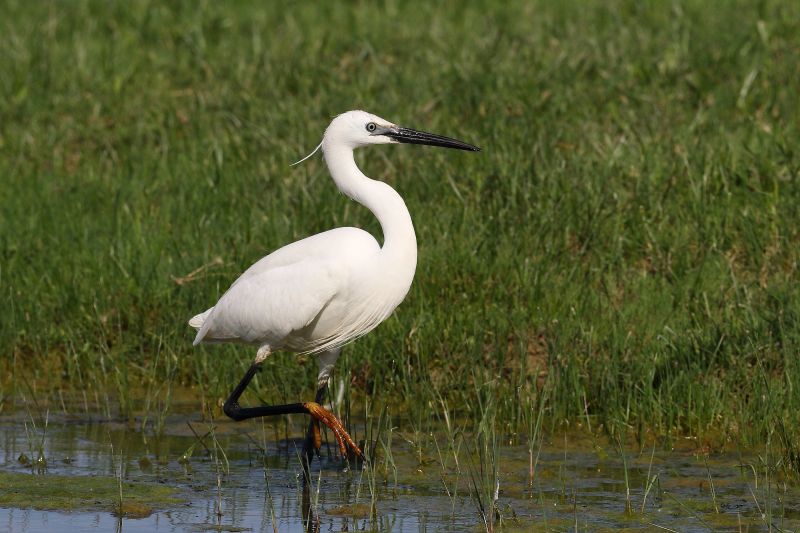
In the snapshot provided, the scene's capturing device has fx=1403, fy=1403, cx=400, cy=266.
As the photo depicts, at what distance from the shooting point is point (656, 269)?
23.4 ft

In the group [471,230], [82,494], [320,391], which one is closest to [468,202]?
[471,230]

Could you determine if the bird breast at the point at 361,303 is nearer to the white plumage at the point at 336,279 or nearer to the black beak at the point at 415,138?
the white plumage at the point at 336,279

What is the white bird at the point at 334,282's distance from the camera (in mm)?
5523

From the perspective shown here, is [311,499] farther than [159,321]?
No

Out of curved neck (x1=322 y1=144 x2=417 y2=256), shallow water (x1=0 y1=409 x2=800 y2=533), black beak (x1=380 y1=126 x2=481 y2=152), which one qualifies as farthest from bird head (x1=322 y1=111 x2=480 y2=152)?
shallow water (x1=0 y1=409 x2=800 y2=533)

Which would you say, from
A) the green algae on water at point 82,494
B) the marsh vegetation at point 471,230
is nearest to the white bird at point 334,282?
the marsh vegetation at point 471,230

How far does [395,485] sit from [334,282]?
835 mm

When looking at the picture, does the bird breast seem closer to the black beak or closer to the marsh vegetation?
the marsh vegetation

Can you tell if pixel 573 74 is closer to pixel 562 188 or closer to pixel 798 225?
pixel 562 188

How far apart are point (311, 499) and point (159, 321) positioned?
226 cm

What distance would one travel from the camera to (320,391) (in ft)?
20.1

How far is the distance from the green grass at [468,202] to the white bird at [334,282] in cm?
50

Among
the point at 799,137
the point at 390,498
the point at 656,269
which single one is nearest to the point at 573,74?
the point at 799,137

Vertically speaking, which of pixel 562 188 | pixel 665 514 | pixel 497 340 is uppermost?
pixel 562 188
